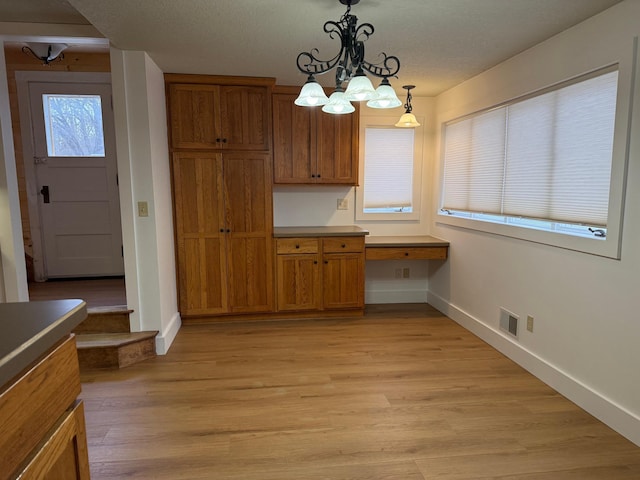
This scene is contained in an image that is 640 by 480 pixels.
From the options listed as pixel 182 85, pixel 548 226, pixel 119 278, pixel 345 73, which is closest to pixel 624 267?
pixel 548 226

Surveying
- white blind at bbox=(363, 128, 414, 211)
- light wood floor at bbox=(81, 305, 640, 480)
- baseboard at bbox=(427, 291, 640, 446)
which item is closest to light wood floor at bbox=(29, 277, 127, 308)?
light wood floor at bbox=(81, 305, 640, 480)

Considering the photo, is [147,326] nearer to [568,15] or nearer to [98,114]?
[98,114]

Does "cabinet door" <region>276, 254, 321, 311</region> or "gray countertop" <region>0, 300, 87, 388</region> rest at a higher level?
"gray countertop" <region>0, 300, 87, 388</region>

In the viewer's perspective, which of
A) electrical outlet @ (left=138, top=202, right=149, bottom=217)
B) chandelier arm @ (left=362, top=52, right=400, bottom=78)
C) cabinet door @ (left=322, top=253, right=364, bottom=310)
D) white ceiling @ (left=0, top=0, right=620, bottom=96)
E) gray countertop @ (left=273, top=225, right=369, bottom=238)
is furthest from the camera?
cabinet door @ (left=322, top=253, right=364, bottom=310)

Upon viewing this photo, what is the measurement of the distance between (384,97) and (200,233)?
233 centimetres

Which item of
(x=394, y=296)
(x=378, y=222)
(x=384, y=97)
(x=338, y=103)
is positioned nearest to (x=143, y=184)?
(x=338, y=103)

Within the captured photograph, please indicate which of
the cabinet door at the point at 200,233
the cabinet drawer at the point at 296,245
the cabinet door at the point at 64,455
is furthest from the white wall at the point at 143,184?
the cabinet door at the point at 64,455

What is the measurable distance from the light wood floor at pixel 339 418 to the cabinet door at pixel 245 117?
183 cm

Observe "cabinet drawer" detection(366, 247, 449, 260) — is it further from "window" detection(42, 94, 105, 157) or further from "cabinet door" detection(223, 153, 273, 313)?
"window" detection(42, 94, 105, 157)

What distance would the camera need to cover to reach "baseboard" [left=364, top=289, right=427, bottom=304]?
4.37 metres

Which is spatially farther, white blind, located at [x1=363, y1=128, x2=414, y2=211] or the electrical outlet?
white blind, located at [x1=363, y1=128, x2=414, y2=211]

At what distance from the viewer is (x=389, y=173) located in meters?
4.23

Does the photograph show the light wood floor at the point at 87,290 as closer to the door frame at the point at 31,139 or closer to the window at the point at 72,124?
the door frame at the point at 31,139

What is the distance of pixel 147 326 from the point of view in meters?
3.03
